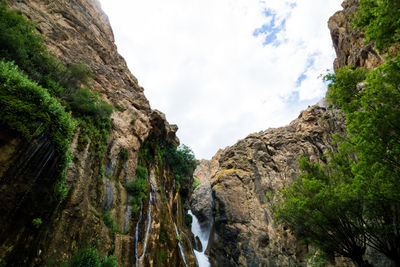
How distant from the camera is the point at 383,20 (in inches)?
229

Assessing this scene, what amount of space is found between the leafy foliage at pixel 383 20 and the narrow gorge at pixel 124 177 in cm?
564

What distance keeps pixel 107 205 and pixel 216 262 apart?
63.5ft

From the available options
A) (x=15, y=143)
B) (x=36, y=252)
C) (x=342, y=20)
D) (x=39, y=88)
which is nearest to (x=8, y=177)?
(x=15, y=143)

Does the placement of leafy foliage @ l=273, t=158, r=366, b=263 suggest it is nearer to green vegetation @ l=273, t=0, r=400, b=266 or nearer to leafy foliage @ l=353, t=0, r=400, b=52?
green vegetation @ l=273, t=0, r=400, b=266

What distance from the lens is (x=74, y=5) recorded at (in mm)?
22938

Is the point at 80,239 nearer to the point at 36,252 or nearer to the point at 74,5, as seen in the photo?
the point at 36,252

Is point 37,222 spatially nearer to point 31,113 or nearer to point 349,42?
point 31,113

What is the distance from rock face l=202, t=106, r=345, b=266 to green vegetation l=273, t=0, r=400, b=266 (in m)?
11.1

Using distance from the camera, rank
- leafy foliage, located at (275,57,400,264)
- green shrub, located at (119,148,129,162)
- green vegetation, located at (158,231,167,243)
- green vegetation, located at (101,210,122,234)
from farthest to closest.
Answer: green vegetation, located at (158,231,167,243)
green shrub, located at (119,148,129,162)
green vegetation, located at (101,210,122,234)
leafy foliage, located at (275,57,400,264)

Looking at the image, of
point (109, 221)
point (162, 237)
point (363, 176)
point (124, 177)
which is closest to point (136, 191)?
point (124, 177)

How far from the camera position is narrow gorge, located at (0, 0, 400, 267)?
241 inches

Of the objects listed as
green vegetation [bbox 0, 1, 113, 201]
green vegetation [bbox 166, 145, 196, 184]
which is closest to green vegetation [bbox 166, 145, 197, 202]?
green vegetation [bbox 166, 145, 196, 184]

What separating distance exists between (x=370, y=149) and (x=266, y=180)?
81.1ft

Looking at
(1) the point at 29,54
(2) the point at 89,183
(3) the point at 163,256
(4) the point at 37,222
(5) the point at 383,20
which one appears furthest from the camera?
(3) the point at 163,256
